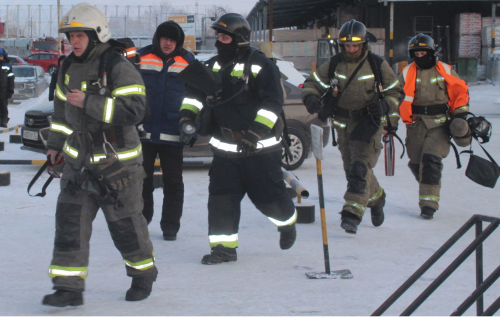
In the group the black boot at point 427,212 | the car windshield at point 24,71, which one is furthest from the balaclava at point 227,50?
the car windshield at point 24,71

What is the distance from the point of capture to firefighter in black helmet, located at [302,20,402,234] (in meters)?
6.51

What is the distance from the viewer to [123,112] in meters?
4.24

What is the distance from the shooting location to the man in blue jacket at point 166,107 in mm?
6152

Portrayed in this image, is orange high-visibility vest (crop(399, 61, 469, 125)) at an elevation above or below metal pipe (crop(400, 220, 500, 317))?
above

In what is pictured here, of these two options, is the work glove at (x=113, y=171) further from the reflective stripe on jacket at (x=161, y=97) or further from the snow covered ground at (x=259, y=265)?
the reflective stripe on jacket at (x=161, y=97)

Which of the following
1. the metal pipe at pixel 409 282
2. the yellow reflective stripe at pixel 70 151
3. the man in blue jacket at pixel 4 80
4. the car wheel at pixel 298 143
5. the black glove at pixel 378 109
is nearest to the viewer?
the metal pipe at pixel 409 282

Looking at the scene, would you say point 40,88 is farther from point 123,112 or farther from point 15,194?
point 123,112

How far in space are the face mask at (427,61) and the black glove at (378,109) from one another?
1.14 metres

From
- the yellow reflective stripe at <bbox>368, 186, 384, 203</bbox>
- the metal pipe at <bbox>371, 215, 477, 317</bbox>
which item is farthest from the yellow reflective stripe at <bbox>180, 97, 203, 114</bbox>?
the metal pipe at <bbox>371, 215, 477, 317</bbox>

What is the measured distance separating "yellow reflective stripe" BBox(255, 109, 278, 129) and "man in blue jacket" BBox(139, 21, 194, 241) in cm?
118

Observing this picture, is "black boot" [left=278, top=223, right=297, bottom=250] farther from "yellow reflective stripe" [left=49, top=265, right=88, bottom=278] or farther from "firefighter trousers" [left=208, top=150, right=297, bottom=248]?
"yellow reflective stripe" [left=49, top=265, right=88, bottom=278]

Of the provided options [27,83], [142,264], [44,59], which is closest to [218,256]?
[142,264]

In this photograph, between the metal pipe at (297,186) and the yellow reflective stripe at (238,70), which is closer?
the yellow reflective stripe at (238,70)

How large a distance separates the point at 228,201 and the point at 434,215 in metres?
2.97
